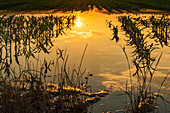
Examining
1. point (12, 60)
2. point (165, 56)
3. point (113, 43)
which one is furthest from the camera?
point (113, 43)

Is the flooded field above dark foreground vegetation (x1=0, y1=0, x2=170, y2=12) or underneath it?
underneath

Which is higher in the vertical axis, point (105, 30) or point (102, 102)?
point (105, 30)

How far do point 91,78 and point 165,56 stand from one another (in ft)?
8.40

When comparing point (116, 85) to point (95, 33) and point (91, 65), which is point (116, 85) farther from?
point (95, 33)

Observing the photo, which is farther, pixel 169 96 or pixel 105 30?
pixel 105 30

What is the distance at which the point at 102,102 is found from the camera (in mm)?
4242

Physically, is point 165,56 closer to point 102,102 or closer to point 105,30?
point 102,102

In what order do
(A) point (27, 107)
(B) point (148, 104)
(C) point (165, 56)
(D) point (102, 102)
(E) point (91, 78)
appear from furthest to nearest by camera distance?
(C) point (165, 56) → (E) point (91, 78) → (D) point (102, 102) → (B) point (148, 104) → (A) point (27, 107)

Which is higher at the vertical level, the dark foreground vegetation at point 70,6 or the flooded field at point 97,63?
the dark foreground vegetation at point 70,6

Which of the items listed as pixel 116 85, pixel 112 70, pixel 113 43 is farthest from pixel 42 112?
→ pixel 113 43

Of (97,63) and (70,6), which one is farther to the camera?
(70,6)

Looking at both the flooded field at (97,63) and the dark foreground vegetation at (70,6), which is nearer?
the flooded field at (97,63)

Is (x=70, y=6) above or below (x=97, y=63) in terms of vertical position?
above

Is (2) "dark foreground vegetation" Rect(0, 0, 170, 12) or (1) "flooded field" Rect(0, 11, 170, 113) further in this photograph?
(2) "dark foreground vegetation" Rect(0, 0, 170, 12)
